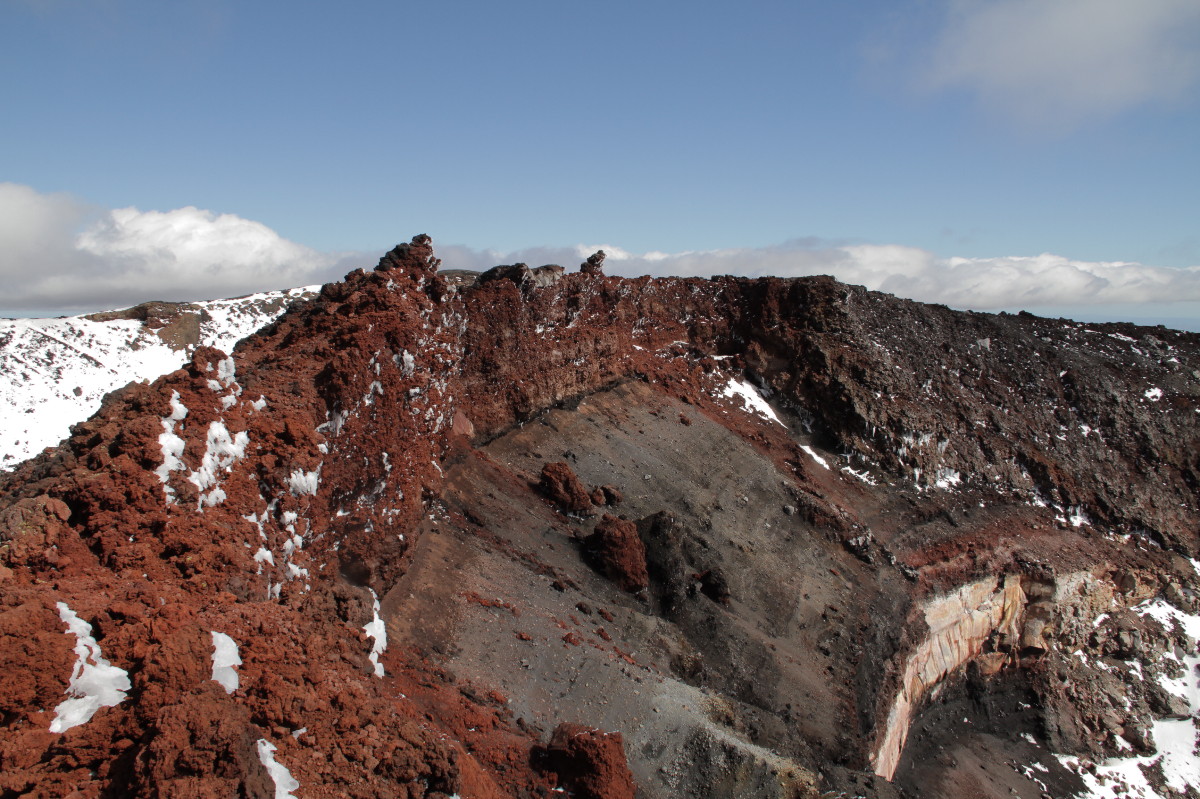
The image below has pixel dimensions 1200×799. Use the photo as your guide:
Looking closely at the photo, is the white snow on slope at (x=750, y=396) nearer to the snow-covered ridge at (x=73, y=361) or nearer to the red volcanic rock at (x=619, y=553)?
the red volcanic rock at (x=619, y=553)

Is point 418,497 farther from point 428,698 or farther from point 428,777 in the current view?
point 428,777

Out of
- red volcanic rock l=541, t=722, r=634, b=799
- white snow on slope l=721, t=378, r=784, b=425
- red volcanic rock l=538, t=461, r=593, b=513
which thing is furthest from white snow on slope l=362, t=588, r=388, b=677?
white snow on slope l=721, t=378, r=784, b=425

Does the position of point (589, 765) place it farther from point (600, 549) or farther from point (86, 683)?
point (600, 549)

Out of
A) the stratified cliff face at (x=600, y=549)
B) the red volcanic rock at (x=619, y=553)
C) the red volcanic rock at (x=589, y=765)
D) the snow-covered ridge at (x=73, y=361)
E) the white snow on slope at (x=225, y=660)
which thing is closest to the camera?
the white snow on slope at (x=225, y=660)

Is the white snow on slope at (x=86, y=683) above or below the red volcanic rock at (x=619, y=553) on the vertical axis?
above

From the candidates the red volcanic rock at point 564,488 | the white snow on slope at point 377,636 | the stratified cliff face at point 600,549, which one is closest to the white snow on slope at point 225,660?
the stratified cliff face at point 600,549

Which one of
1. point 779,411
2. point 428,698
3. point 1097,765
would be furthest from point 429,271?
point 1097,765

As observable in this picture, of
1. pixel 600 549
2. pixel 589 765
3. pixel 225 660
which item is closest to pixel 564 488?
pixel 600 549
